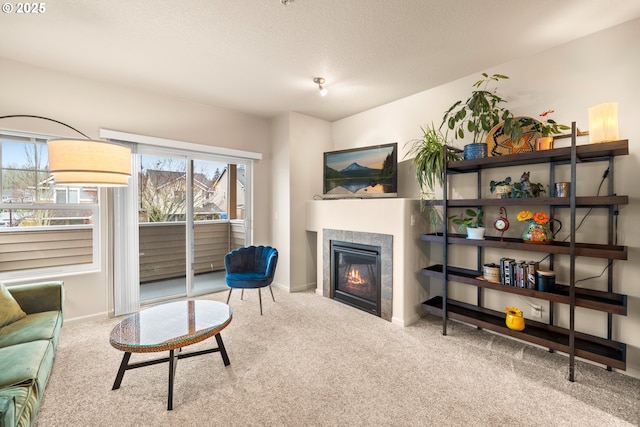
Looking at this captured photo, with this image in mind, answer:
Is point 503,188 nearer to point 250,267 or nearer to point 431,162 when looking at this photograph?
point 431,162

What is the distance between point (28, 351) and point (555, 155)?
377cm

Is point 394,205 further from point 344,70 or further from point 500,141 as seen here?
point 344,70

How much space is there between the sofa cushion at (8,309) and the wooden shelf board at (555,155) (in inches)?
150

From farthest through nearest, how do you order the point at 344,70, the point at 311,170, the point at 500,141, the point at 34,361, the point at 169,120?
the point at 311,170, the point at 169,120, the point at 344,70, the point at 500,141, the point at 34,361

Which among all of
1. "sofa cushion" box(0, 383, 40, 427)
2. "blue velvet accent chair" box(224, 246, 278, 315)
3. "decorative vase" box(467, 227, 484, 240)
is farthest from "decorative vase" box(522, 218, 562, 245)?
"sofa cushion" box(0, 383, 40, 427)

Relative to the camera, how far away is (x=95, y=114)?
310 centimetres

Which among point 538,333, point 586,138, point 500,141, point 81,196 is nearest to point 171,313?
point 81,196

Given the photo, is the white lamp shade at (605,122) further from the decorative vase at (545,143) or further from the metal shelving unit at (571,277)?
the decorative vase at (545,143)

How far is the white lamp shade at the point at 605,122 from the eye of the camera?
1932 mm

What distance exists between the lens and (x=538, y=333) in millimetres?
2287

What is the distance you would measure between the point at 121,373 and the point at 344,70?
319 cm

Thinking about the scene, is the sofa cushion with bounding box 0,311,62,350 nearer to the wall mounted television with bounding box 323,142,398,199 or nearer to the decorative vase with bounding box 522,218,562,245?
the wall mounted television with bounding box 323,142,398,199

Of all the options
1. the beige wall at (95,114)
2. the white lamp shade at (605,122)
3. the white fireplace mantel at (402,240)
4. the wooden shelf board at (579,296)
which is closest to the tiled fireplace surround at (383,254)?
the white fireplace mantel at (402,240)

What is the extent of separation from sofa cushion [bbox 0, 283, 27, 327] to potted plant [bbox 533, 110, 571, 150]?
4.31m
